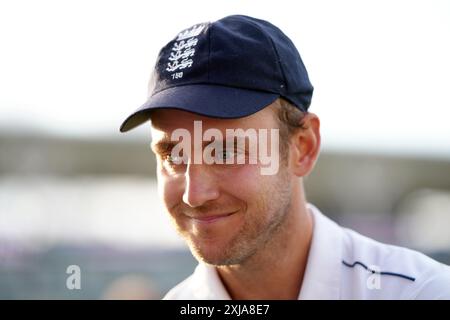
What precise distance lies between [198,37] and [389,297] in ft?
4.26

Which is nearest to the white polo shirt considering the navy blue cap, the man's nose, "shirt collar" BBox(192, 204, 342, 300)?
"shirt collar" BBox(192, 204, 342, 300)

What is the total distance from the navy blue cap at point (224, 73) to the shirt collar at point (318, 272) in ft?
1.95

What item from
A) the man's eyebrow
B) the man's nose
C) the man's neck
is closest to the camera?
the man's nose

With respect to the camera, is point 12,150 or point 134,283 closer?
point 134,283

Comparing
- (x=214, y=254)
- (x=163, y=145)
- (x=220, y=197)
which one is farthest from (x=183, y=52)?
(x=214, y=254)

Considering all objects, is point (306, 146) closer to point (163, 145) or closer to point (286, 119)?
point (286, 119)

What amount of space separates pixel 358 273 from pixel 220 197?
66 centimetres

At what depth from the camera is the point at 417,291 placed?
8.14 ft

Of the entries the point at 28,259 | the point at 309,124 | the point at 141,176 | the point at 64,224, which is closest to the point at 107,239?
the point at 64,224

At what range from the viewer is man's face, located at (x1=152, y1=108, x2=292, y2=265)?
97.0 inches

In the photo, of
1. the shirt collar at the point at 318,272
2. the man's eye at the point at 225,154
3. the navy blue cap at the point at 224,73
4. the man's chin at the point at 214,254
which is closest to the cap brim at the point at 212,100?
the navy blue cap at the point at 224,73

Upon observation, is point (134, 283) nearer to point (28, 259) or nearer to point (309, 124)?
point (28, 259)

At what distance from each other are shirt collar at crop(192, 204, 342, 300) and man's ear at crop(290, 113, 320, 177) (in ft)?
0.83

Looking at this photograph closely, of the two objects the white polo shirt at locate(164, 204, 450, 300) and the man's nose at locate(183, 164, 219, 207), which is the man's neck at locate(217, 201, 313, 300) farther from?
the man's nose at locate(183, 164, 219, 207)
